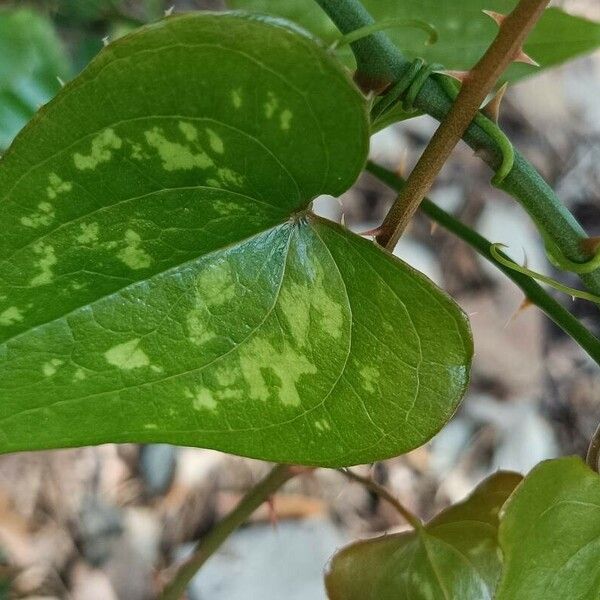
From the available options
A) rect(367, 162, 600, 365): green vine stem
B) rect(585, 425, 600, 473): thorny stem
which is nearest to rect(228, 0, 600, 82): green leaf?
rect(367, 162, 600, 365): green vine stem

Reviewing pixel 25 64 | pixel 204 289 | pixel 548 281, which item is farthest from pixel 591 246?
pixel 25 64

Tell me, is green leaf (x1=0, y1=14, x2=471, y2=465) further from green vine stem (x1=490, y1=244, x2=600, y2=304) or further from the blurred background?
the blurred background

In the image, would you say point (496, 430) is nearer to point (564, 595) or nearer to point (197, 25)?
point (564, 595)

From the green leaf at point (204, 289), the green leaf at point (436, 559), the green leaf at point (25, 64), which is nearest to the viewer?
the green leaf at point (204, 289)

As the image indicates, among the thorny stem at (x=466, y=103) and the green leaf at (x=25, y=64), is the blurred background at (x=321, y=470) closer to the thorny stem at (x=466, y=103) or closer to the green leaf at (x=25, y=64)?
the green leaf at (x=25, y=64)

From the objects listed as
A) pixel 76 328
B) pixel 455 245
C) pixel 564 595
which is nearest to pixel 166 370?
pixel 76 328

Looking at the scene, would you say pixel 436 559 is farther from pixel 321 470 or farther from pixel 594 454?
pixel 321 470

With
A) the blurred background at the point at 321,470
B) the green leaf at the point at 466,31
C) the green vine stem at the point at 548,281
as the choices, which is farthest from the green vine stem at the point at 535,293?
the blurred background at the point at 321,470
